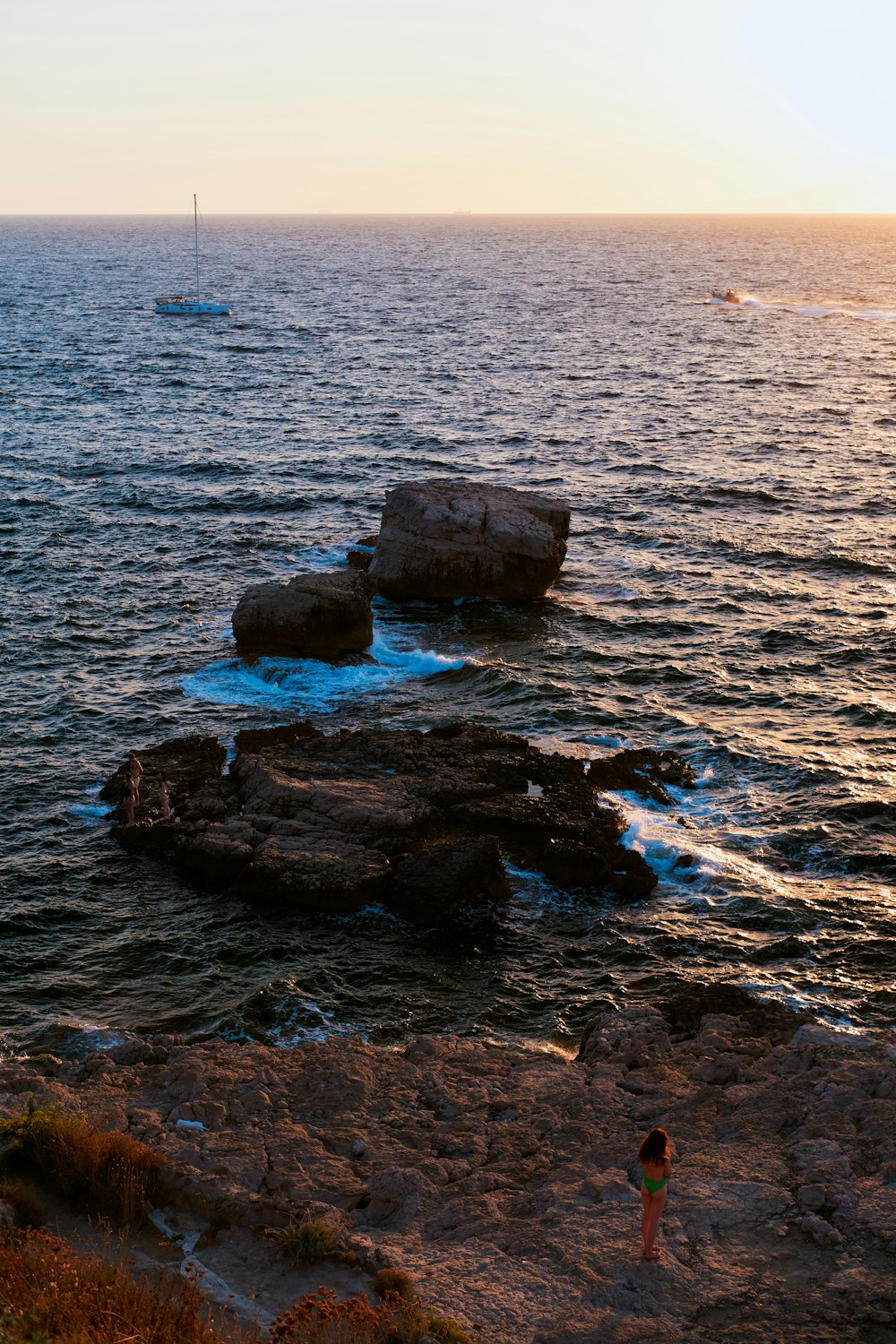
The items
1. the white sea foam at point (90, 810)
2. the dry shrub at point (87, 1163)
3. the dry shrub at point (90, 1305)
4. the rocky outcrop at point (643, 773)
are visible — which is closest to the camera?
the dry shrub at point (90, 1305)

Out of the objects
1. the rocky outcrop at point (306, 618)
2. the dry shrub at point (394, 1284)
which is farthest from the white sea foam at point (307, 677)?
the dry shrub at point (394, 1284)

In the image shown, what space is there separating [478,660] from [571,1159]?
19398 mm

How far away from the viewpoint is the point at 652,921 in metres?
21.2

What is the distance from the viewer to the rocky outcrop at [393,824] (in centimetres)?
2147

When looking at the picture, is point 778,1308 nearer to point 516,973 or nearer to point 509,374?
point 516,973

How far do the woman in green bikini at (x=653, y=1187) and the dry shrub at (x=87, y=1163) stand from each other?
19.3 feet

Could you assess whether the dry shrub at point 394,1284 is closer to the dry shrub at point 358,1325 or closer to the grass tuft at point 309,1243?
the dry shrub at point 358,1325

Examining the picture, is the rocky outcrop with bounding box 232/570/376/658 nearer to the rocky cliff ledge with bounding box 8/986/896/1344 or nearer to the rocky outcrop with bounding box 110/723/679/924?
the rocky outcrop with bounding box 110/723/679/924

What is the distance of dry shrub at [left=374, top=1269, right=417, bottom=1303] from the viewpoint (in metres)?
11.4

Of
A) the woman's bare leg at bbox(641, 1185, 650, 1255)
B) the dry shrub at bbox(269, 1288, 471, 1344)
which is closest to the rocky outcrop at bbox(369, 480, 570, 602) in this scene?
the woman's bare leg at bbox(641, 1185, 650, 1255)

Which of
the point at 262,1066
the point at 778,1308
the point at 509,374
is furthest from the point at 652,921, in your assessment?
the point at 509,374

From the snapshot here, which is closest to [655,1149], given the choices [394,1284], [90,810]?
[394,1284]

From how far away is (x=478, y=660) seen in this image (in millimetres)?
32375

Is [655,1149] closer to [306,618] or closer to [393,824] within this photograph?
[393,824]
